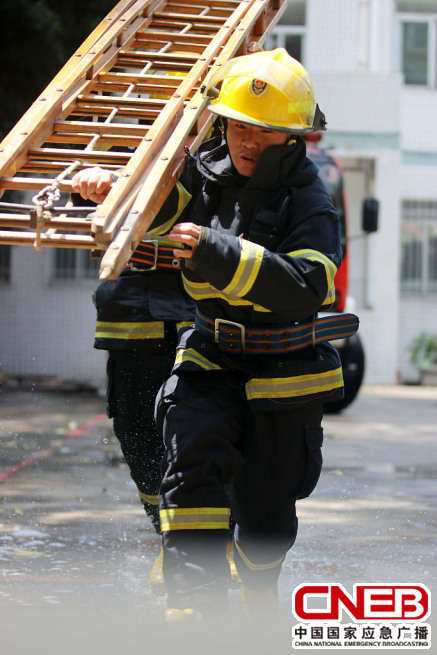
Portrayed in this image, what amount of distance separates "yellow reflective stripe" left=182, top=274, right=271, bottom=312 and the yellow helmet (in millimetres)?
553

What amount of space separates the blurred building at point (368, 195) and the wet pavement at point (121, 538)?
6.34 m

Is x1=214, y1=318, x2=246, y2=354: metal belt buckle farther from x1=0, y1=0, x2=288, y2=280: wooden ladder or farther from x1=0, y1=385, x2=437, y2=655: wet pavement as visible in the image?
x1=0, y1=385, x2=437, y2=655: wet pavement

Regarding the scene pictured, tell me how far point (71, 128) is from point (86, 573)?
180cm

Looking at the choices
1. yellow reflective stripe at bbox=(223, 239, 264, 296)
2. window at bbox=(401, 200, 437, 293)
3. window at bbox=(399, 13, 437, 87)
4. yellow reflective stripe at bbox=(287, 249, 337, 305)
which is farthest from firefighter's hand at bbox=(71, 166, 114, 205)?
window at bbox=(399, 13, 437, 87)

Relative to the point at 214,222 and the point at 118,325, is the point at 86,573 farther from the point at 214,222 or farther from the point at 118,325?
the point at 214,222

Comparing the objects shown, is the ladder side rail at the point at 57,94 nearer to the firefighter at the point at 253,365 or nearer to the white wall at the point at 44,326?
the firefighter at the point at 253,365

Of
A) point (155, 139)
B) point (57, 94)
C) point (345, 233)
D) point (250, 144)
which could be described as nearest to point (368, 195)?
point (345, 233)

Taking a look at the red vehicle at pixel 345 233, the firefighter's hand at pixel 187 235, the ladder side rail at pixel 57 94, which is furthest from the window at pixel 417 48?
the firefighter's hand at pixel 187 235

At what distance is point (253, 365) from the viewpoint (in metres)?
3.67

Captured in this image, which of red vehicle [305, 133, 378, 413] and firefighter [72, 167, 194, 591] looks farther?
red vehicle [305, 133, 378, 413]

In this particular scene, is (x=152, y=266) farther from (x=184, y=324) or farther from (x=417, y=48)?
(x=417, y=48)

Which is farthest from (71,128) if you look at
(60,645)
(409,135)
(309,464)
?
(409,135)

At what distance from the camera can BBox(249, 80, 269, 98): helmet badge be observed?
359 centimetres

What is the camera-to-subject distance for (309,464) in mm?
3689
